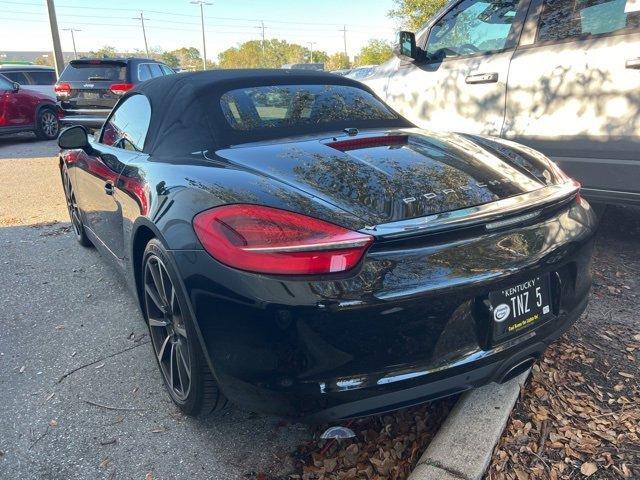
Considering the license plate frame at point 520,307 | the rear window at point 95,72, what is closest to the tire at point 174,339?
the license plate frame at point 520,307

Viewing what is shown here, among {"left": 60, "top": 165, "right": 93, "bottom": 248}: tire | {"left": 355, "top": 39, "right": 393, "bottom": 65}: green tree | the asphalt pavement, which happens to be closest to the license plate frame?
the asphalt pavement

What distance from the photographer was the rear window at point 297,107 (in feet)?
8.57

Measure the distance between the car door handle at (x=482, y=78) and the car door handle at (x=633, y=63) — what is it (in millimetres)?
917

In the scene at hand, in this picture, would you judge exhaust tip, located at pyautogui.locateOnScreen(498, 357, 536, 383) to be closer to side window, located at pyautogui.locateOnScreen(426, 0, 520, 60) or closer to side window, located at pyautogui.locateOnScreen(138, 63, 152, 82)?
side window, located at pyautogui.locateOnScreen(426, 0, 520, 60)

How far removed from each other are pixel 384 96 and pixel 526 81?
141 centimetres

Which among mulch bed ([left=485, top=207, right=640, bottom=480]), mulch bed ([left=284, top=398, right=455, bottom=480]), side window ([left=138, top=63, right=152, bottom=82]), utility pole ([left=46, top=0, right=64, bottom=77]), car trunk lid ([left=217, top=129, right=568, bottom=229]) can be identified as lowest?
mulch bed ([left=284, top=398, right=455, bottom=480])

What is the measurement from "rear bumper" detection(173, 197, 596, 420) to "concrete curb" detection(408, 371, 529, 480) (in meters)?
0.24

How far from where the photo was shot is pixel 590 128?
11.0 ft

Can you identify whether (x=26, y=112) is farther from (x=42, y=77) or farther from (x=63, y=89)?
(x=42, y=77)

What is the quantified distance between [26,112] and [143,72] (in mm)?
2760

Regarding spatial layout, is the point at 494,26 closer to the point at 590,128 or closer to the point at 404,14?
the point at 590,128

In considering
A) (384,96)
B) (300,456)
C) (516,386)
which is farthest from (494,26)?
(300,456)

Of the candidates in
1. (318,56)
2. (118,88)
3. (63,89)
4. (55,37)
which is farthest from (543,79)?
(318,56)

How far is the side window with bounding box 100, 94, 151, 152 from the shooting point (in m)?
2.94
